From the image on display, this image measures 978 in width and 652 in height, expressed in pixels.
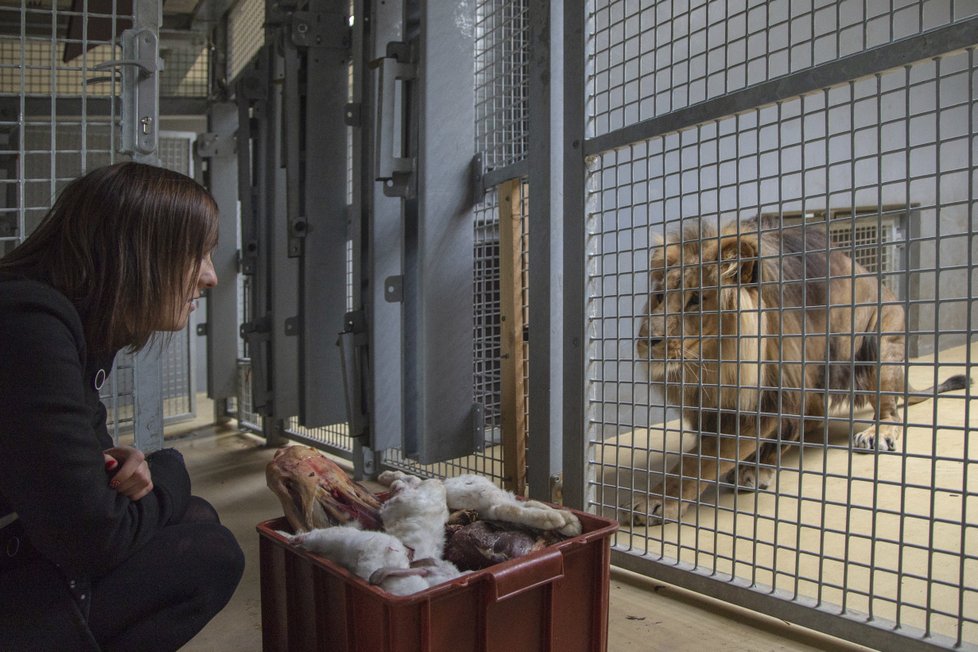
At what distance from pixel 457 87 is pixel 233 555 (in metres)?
1.61

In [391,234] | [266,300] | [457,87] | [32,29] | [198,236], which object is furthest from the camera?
[32,29]

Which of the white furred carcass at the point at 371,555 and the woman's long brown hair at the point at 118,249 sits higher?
the woman's long brown hair at the point at 118,249

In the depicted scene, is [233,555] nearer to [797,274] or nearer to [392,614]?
[392,614]

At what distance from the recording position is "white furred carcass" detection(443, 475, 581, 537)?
4.41 ft

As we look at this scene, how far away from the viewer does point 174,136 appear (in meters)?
4.05

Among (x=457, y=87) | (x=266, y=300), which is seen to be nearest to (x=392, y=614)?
(x=457, y=87)

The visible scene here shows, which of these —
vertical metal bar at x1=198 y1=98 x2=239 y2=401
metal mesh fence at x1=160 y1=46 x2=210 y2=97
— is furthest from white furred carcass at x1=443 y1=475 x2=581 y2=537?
metal mesh fence at x1=160 y1=46 x2=210 y2=97

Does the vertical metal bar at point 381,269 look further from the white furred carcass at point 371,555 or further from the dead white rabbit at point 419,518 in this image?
the white furred carcass at point 371,555

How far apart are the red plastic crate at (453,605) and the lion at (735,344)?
0.51 meters

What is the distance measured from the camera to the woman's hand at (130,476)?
3.79 feet

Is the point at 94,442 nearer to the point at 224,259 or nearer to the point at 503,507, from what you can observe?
the point at 503,507

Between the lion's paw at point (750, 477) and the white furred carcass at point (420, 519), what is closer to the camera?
the white furred carcass at point (420, 519)

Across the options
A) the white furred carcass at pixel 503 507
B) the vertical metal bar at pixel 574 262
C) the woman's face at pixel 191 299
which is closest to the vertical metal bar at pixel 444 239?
the vertical metal bar at pixel 574 262

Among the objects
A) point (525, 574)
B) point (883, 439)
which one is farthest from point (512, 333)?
point (883, 439)
